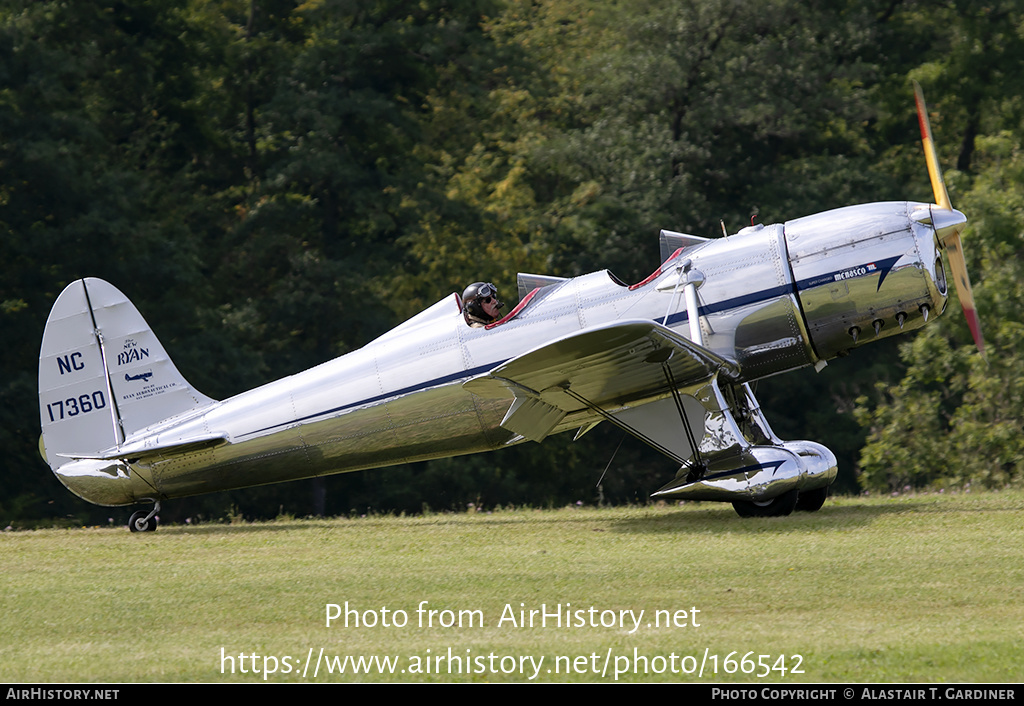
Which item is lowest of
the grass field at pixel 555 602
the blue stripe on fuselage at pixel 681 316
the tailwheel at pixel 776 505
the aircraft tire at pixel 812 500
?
the aircraft tire at pixel 812 500

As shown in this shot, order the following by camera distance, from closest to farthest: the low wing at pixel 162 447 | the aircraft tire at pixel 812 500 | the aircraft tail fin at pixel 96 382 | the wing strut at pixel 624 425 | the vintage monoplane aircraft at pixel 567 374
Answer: the vintage monoplane aircraft at pixel 567 374 → the wing strut at pixel 624 425 → the aircraft tire at pixel 812 500 → the low wing at pixel 162 447 → the aircraft tail fin at pixel 96 382

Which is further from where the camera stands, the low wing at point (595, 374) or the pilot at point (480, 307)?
the pilot at point (480, 307)

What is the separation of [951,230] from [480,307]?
165 inches

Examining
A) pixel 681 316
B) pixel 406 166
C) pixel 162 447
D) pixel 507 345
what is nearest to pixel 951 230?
pixel 681 316

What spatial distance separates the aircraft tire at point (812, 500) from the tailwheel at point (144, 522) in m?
6.23

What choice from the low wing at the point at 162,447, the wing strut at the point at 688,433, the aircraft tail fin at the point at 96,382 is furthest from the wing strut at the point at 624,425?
the aircraft tail fin at the point at 96,382

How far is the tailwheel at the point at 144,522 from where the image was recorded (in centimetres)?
1245

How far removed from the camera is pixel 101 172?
2855cm

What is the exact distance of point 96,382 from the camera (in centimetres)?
1242

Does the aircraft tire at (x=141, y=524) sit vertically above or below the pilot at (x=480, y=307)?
below

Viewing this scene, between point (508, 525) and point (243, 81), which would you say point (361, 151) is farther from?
point (508, 525)

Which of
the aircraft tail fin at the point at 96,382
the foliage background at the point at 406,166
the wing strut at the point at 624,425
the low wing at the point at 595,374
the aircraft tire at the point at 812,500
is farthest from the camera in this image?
the foliage background at the point at 406,166

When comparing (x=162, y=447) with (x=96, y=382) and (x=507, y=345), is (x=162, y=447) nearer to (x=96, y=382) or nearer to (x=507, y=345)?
(x=96, y=382)

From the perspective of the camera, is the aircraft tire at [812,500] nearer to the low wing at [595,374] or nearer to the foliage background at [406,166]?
the low wing at [595,374]
